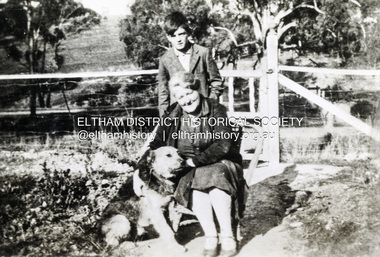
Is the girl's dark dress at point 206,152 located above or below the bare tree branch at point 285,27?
below

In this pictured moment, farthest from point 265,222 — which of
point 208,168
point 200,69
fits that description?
point 200,69

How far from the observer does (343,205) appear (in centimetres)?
286

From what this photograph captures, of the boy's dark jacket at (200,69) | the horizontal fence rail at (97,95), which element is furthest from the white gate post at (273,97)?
the boy's dark jacket at (200,69)

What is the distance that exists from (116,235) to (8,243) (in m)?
0.78

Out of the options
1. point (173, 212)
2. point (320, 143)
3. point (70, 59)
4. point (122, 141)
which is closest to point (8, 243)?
point (173, 212)

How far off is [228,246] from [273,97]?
235 cm

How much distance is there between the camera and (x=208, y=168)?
2.14m

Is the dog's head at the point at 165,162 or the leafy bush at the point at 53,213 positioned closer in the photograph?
the dog's head at the point at 165,162

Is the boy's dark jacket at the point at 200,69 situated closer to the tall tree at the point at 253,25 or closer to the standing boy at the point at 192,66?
the standing boy at the point at 192,66

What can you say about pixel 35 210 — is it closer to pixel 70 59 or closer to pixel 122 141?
pixel 122 141

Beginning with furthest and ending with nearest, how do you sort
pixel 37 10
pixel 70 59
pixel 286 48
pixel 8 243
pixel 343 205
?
pixel 286 48, pixel 70 59, pixel 37 10, pixel 343 205, pixel 8 243

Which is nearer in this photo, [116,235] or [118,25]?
[116,235]

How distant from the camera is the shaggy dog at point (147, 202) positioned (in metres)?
2.15

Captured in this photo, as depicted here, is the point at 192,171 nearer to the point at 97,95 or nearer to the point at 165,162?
the point at 165,162
